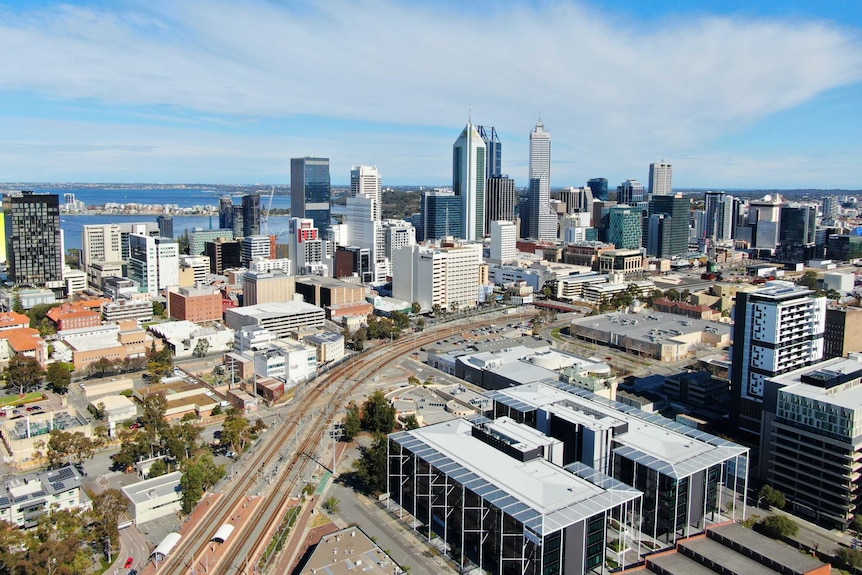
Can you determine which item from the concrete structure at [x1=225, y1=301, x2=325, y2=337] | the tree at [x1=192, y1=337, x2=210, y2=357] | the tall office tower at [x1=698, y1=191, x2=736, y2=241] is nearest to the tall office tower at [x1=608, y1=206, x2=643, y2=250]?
the tall office tower at [x1=698, y1=191, x2=736, y2=241]

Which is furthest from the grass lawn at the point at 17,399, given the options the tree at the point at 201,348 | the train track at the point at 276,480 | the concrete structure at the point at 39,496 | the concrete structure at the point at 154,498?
the concrete structure at the point at 154,498

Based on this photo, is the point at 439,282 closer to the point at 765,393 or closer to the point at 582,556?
the point at 765,393

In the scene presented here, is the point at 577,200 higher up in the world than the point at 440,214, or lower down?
higher up

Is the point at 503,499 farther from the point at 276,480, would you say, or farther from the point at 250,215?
the point at 250,215

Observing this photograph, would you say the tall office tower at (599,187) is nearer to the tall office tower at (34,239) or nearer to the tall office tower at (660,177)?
the tall office tower at (660,177)

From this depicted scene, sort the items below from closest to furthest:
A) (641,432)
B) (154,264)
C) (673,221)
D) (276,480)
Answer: (641,432), (276,480), (154,264), (673,221)

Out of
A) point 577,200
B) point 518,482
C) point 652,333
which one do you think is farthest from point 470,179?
point 518,482
